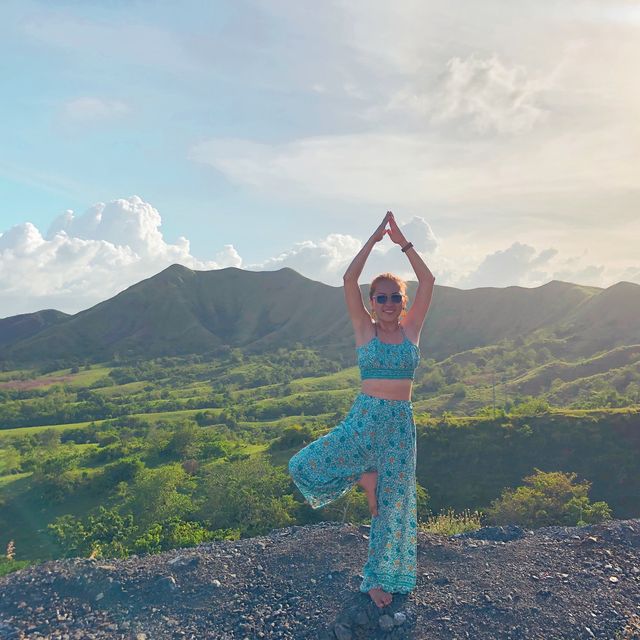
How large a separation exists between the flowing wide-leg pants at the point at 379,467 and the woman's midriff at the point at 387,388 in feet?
0.15

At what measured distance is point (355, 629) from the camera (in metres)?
4.51

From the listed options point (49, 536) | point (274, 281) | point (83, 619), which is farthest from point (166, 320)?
point (83, 619)

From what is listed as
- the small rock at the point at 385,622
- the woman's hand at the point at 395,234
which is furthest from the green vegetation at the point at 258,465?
the woman's hand at the point at 395,234

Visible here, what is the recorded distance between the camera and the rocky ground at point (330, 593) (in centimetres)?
460

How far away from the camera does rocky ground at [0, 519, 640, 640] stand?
Answer: 181 inches

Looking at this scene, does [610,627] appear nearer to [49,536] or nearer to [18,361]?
[49,536]

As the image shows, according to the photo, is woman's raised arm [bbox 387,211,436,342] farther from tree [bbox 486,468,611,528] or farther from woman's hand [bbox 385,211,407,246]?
tree [bbox 486,468,611,528]

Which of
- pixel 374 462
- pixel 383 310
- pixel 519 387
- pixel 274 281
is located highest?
pixel 274 281

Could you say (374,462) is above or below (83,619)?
above

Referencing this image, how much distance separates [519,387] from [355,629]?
4598 centimetres

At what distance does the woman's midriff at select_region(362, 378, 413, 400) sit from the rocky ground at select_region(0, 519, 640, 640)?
185cm

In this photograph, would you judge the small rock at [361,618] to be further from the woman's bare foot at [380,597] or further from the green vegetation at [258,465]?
the green vegetation at [258,465]

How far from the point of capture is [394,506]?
183 inches

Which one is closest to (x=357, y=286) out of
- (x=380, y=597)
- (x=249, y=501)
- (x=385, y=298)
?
(x=385, y=298)
